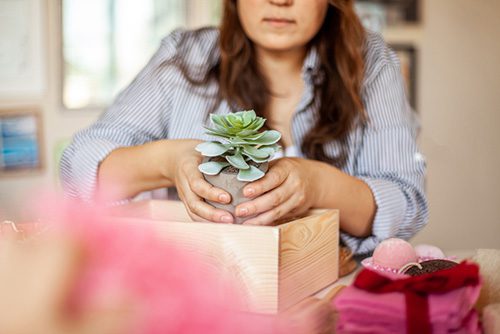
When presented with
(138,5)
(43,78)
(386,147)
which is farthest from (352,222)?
(138,5)

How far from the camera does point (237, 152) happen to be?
0.78 meters

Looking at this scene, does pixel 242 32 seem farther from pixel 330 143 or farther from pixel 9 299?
pixel 9 299

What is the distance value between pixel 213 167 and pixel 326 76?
2.12 ft

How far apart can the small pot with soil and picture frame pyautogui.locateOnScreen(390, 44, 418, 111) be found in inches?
105

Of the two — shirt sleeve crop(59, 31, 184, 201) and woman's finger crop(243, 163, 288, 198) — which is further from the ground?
woman's finger crop(243, 163, 288, 198)

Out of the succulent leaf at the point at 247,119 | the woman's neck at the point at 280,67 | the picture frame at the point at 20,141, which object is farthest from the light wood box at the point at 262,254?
the picture frame at the point at 20,141

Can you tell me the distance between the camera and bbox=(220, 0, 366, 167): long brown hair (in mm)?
1366

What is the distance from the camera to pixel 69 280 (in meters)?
0.20

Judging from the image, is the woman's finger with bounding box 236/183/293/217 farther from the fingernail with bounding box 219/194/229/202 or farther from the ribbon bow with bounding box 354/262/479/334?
the ribbon bow with bounding box 354/262/479/334

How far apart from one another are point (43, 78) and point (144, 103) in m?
1.14

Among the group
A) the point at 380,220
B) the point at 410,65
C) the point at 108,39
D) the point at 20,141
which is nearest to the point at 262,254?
the point at 380,220

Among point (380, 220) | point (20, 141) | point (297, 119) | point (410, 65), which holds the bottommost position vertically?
point (20, 141)

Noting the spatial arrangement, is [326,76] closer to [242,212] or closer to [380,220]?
[380,220]

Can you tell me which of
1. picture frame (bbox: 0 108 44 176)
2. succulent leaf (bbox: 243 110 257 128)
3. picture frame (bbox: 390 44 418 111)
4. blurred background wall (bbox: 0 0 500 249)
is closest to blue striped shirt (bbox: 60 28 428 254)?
succulent leaf (bbox: 243 110 257 128)
